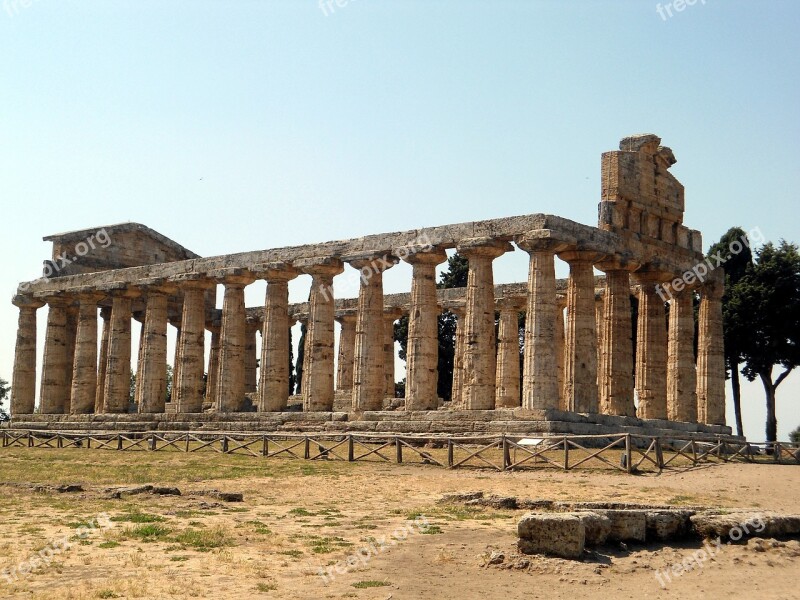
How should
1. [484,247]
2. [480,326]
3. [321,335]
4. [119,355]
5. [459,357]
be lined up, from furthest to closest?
[119,355], [459,357], [321,335], [480,326], [484,247]

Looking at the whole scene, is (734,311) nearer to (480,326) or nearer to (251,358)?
(480,326)

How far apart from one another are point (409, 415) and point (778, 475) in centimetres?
1614

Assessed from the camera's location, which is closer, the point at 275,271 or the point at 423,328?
the point at 423,328

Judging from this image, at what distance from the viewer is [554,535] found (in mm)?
16859

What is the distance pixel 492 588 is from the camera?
15.4 metres

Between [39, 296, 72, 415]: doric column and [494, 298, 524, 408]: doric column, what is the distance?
26887 mm

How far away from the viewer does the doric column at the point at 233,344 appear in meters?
52.6

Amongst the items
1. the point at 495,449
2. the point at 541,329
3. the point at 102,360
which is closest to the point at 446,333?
the point at 102,360

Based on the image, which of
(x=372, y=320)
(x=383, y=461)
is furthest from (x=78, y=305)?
(x=383, y=461)

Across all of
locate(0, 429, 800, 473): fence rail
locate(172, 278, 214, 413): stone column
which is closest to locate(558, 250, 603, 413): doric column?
locate(0, 429, 800, 473): fence rail

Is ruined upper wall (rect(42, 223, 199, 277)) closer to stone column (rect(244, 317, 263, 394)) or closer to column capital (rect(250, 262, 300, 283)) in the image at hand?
stone column (rect(244, 317, 263, 394))

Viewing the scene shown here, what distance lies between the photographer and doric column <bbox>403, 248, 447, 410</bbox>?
148ft

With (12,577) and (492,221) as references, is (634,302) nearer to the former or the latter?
(492,221)

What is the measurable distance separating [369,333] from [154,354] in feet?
51.5
